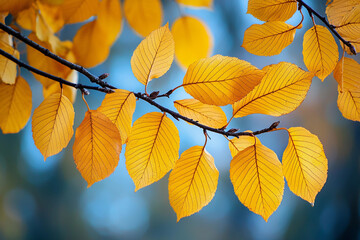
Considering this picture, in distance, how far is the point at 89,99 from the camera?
9.20ft

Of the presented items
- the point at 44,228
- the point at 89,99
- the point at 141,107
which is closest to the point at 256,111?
the point at 141,107

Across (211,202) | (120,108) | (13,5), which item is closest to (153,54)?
(120,108)

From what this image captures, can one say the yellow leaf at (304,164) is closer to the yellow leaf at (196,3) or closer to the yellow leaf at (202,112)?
the yellow leaf at (202,112)

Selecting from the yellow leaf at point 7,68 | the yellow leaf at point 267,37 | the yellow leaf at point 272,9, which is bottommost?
the yellow leaf at point 267,37

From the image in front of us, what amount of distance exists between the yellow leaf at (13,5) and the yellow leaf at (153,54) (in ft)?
0.45

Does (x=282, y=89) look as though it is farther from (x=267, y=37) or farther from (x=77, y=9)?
(x=77, y=9)

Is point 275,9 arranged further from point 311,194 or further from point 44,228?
point 44,228

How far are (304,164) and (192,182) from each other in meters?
0.09

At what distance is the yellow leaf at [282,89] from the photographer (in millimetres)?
217

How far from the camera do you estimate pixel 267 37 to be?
239mm

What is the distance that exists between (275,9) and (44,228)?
3327 mm

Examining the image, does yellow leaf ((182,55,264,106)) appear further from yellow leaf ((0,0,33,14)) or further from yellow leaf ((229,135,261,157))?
yellow leaf ((0,0,33,14))

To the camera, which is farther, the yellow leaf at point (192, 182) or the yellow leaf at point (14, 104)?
the yellow leaf at point (14, 104)

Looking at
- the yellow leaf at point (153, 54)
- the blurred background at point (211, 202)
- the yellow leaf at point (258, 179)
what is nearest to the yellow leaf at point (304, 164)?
the yellow leaf at point (258, 179)
